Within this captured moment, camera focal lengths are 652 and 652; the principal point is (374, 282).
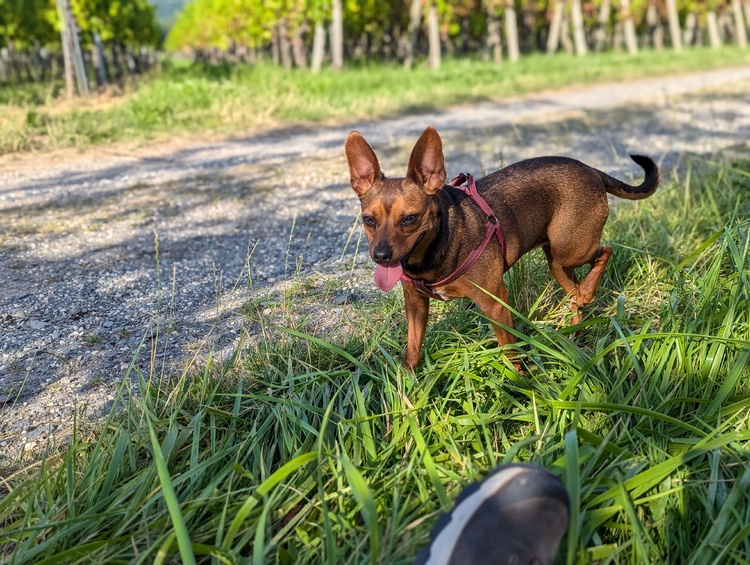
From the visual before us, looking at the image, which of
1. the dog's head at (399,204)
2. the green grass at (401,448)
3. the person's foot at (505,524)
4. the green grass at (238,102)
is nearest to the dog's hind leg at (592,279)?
the green grass at (401,448)

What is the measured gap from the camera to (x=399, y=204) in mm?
2754

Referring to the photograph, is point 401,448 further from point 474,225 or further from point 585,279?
point 585,279

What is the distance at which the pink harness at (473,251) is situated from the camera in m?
2.93

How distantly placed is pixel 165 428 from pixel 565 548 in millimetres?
1645

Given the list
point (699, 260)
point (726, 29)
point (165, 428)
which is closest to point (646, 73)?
point (699, 260)

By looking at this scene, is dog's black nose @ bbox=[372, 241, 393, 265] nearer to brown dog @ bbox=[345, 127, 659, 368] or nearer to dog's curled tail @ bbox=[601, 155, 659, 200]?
brown dog @ bbox=[345, 127, 659, 368]

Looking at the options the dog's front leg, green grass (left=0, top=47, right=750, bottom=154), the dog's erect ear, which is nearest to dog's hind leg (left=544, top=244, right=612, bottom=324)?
the dog's front leg

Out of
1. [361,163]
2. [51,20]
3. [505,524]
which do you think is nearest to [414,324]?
[361,163]

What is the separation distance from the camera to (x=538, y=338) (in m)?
3.26

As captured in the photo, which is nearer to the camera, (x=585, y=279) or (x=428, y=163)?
(x=428, y=163)

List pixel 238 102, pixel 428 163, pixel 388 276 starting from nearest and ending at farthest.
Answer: pixel 388 276, pixel 428 163, pixel 238 102

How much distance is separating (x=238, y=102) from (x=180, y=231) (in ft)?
19.2

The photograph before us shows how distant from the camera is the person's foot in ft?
5.90

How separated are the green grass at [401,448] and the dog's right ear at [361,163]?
2.52 feet
